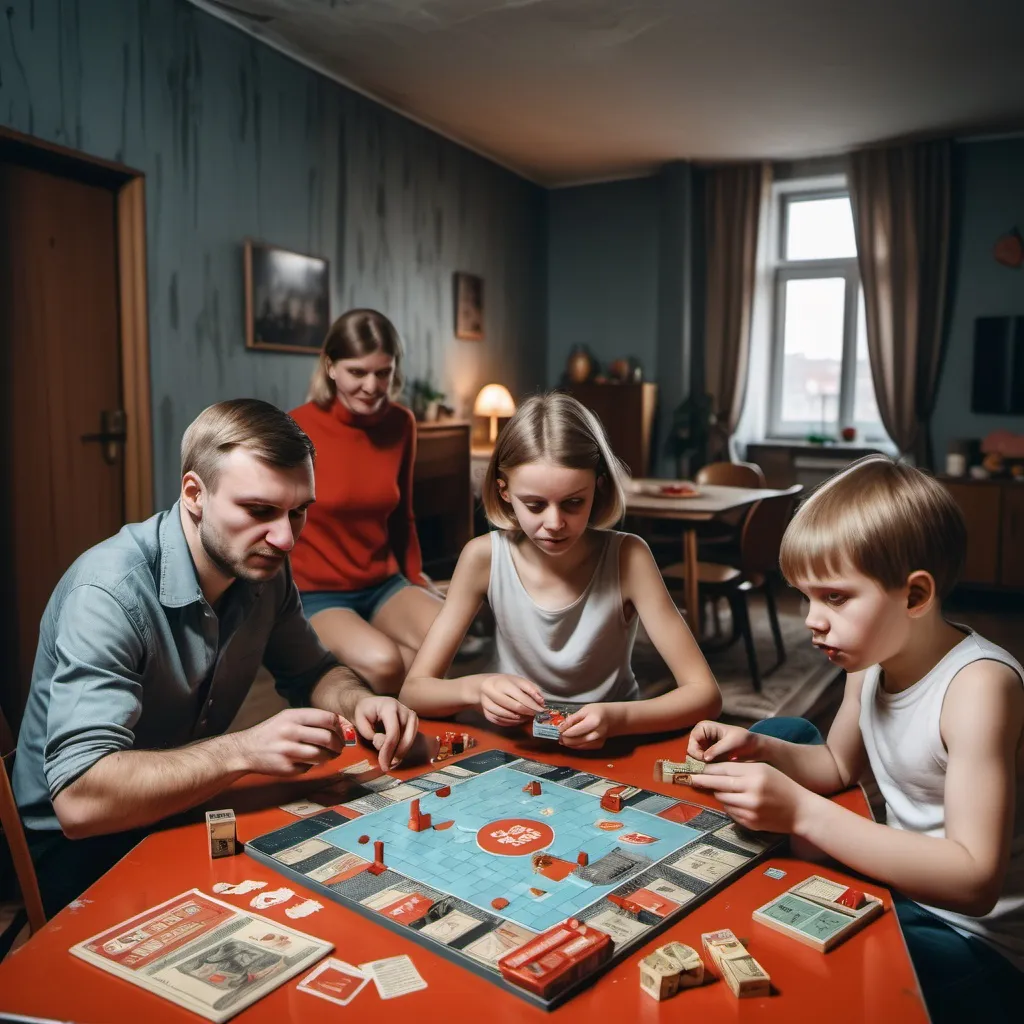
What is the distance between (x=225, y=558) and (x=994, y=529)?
552 cm

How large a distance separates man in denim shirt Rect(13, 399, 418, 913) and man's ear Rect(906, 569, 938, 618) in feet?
2.28

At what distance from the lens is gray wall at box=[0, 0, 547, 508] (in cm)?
343

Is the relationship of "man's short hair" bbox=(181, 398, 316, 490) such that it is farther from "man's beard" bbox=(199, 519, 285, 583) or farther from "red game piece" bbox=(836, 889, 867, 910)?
"red game piece" bbox=(836, 889, 867, 910)

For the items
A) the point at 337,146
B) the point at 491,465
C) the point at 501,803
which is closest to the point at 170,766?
the point at 501,803

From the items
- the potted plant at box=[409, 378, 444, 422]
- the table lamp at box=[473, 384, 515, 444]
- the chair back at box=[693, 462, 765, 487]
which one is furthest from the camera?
the table lamp at box=[473, 384, 515, 444]

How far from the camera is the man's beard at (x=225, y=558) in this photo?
4.54 feet

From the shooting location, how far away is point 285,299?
4645mm

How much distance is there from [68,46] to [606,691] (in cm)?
320

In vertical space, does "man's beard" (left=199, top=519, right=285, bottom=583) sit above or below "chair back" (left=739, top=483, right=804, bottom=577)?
above

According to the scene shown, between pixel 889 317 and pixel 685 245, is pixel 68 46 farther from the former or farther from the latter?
pixel 889 317

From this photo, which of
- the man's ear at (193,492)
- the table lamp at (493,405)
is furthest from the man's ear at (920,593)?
the table lamp at (493,405)

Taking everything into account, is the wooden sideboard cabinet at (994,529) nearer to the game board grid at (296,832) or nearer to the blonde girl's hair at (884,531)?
the blonde girl's hair at (884,531)

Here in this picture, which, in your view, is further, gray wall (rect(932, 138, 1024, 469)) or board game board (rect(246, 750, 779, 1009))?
gray wall (rect(932, 138, 1024, 469))

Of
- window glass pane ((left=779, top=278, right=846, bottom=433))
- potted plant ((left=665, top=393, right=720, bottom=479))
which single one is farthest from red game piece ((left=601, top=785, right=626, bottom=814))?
window glass pane ((left=779, top=278, right=846, bottom=433))
